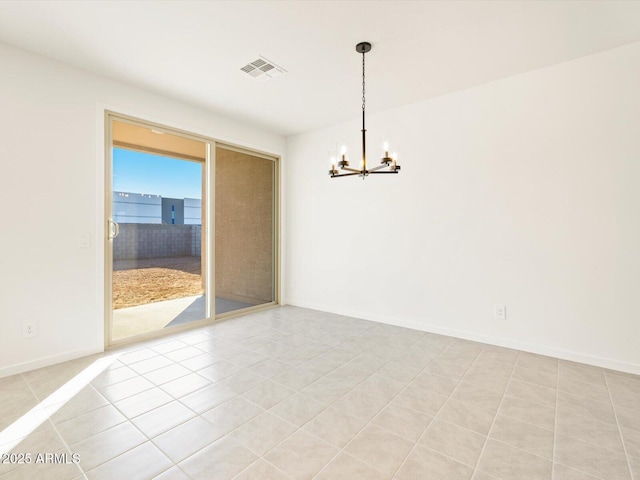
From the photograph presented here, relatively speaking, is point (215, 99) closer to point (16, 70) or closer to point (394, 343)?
point (16, 70)

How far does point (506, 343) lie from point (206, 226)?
3729 mm

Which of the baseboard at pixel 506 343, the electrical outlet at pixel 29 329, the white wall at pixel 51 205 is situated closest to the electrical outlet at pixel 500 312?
the baseboard at pixel 506 343

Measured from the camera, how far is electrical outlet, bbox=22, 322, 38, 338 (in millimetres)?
2684

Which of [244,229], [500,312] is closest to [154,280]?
[244,229]

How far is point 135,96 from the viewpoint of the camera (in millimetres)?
3355

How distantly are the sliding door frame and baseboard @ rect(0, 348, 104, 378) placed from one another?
187mm

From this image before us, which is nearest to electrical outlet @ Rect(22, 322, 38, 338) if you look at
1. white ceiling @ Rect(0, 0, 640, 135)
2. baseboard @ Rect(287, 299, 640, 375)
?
white ceiling @ Rect(0, 0, 640, 135)

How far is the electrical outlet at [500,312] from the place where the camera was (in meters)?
3.27

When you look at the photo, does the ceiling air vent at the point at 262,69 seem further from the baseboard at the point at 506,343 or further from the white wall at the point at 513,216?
the baseboard at the point at 506,343

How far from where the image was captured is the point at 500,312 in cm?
329

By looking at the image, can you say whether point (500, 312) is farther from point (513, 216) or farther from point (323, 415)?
point (323, 415)

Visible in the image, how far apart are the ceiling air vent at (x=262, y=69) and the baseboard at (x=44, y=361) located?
3104 mm

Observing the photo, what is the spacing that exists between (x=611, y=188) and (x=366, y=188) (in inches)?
96.8

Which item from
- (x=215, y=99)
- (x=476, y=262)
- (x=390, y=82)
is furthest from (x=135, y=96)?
(x=476, y=262)
